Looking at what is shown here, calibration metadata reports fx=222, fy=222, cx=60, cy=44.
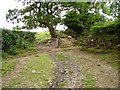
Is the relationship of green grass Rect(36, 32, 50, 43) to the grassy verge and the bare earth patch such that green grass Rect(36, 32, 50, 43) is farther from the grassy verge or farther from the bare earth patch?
the bare earth patch

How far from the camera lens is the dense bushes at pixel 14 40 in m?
7.17

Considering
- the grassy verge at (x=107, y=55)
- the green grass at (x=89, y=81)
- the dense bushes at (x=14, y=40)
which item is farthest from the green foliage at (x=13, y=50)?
the green grass at (x=89, y=81)

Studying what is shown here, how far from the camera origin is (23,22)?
9.15 meters

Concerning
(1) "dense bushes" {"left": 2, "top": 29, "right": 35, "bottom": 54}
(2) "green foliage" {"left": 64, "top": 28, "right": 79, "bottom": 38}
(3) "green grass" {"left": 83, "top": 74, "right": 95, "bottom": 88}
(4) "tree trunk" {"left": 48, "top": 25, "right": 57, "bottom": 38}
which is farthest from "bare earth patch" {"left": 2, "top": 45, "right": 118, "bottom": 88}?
(2) "green foliage" {"left": 64, "top": 28, "right": 79, "bottom": 38}

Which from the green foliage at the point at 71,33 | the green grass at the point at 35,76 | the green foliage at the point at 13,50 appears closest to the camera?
the green grass at the point at 35,76

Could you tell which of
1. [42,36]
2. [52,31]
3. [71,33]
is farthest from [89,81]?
[42,36]

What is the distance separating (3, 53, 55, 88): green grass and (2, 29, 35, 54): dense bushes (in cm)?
192

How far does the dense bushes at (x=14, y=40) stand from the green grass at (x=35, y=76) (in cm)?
192

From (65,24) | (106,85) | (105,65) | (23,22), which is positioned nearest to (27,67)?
(105,65)

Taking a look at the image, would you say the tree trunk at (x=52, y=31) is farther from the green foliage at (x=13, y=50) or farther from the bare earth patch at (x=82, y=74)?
the bare earth patch at (x=82, y=74)

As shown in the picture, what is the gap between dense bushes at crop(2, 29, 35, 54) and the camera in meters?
7.17

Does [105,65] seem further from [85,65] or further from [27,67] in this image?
[27,67]

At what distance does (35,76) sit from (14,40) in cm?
382

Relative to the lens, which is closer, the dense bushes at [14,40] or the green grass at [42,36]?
the dense bushes at [14,40]
